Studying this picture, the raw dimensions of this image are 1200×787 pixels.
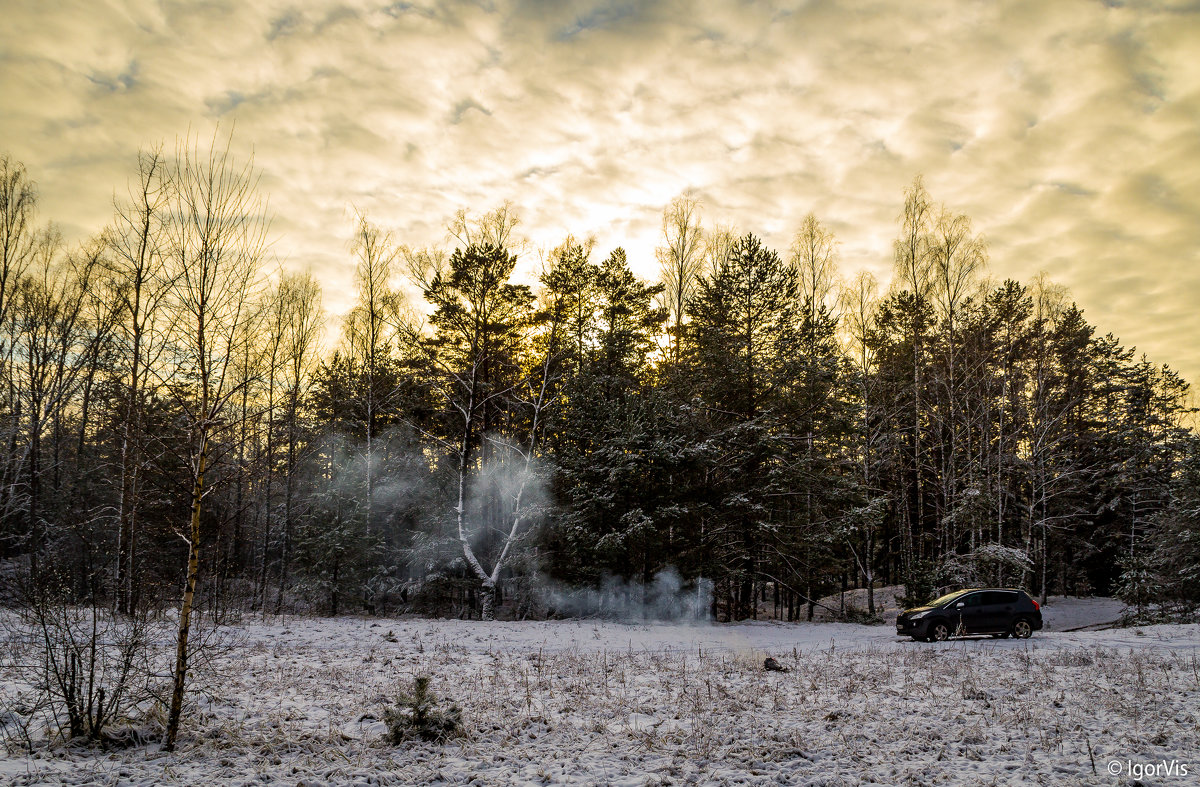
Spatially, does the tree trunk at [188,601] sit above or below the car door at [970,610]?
above

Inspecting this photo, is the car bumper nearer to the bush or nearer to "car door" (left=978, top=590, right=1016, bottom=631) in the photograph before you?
"car door" (left=978, top=590, right=1016, bottom=631)

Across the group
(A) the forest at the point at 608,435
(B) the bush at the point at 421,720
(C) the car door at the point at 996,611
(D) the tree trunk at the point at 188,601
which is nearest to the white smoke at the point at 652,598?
(A) the forest at the point at 608,435

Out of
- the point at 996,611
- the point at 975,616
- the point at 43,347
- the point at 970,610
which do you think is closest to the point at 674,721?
the point at 970,610

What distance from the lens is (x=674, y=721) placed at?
7.80 m

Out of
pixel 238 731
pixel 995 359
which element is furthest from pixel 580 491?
pixel 995 359

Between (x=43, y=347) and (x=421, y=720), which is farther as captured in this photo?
(x=43, y=347)

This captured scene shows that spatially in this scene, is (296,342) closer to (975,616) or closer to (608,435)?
(608,435)

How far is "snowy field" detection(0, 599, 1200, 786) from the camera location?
593cm

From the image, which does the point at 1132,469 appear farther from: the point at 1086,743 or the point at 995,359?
the point at 1086,743

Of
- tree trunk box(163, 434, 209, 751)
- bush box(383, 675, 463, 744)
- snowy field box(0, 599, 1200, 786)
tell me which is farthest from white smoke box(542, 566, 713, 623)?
tree trunk box(163, 434, 209, 751)

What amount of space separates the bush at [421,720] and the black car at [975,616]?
15.6 m

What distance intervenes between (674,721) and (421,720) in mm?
3161

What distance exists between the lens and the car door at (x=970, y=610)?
1792 centimetres

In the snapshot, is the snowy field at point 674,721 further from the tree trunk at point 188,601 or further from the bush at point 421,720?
the tree trunk at point 188,601
